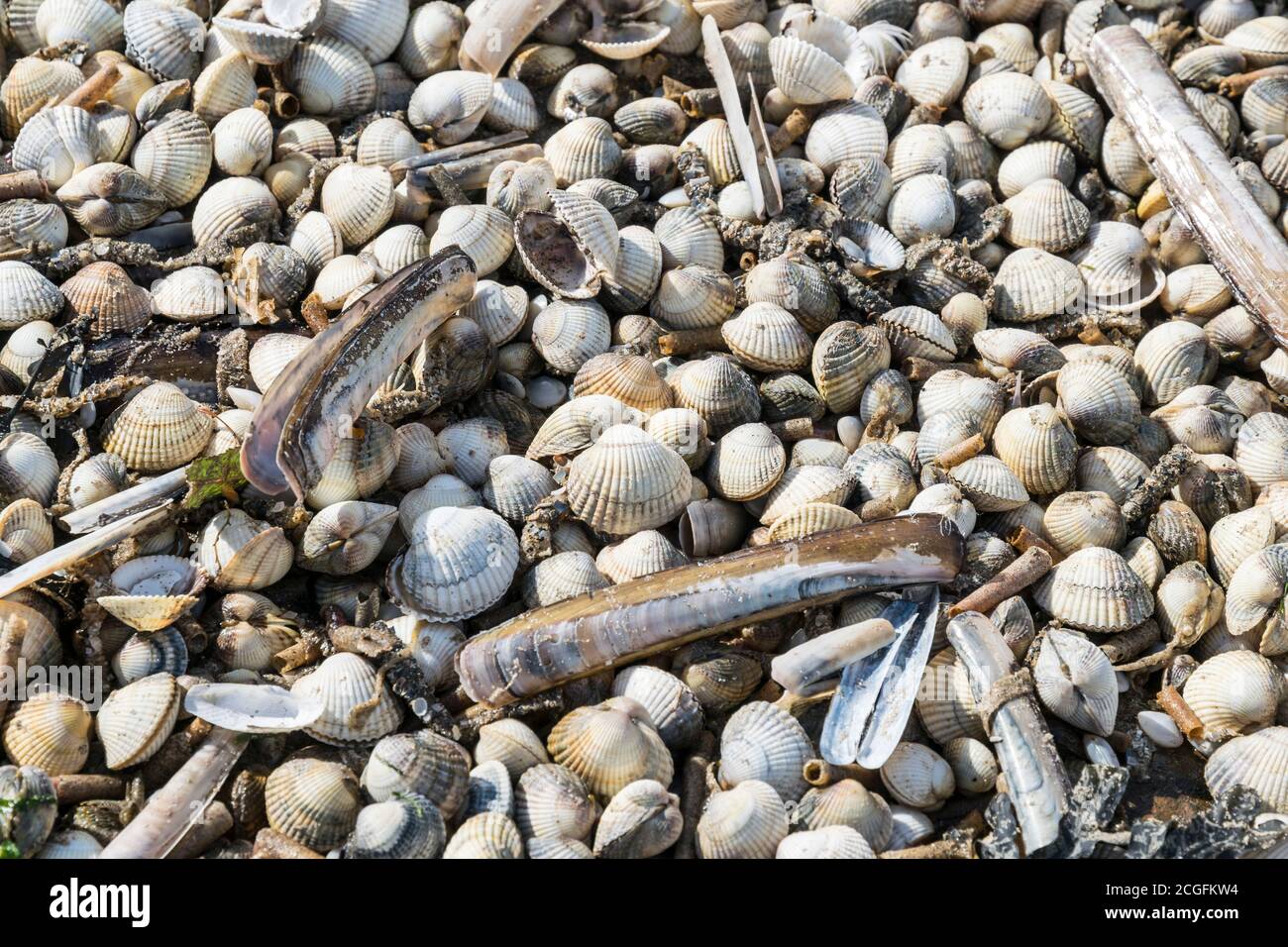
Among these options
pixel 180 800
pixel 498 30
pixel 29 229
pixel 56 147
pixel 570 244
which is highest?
pixel 498 30

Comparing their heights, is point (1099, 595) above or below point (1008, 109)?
below

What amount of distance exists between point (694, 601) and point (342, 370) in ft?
5.01

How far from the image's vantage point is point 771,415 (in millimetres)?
5320

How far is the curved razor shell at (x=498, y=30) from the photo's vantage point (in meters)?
6.12

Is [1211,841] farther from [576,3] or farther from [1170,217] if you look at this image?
[576,3]

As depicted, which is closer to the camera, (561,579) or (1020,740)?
(1020,740)

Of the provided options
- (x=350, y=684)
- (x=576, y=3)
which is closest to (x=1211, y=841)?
(x=350, y=684)

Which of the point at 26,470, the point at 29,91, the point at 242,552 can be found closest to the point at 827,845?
the point at 242,552

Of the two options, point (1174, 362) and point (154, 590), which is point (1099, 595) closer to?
point (1174, 362)

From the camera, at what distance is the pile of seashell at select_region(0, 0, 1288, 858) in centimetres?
420

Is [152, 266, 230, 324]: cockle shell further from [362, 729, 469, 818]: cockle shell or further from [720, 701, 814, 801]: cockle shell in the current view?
[720, 701, 814, 801]: cockle shell

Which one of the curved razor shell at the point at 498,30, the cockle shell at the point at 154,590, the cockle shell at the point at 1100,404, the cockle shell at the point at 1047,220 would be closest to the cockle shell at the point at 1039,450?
the cockle shell at the point at 1100,404

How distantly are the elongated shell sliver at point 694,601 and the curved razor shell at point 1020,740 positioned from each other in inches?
9.8

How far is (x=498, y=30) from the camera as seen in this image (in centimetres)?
612
